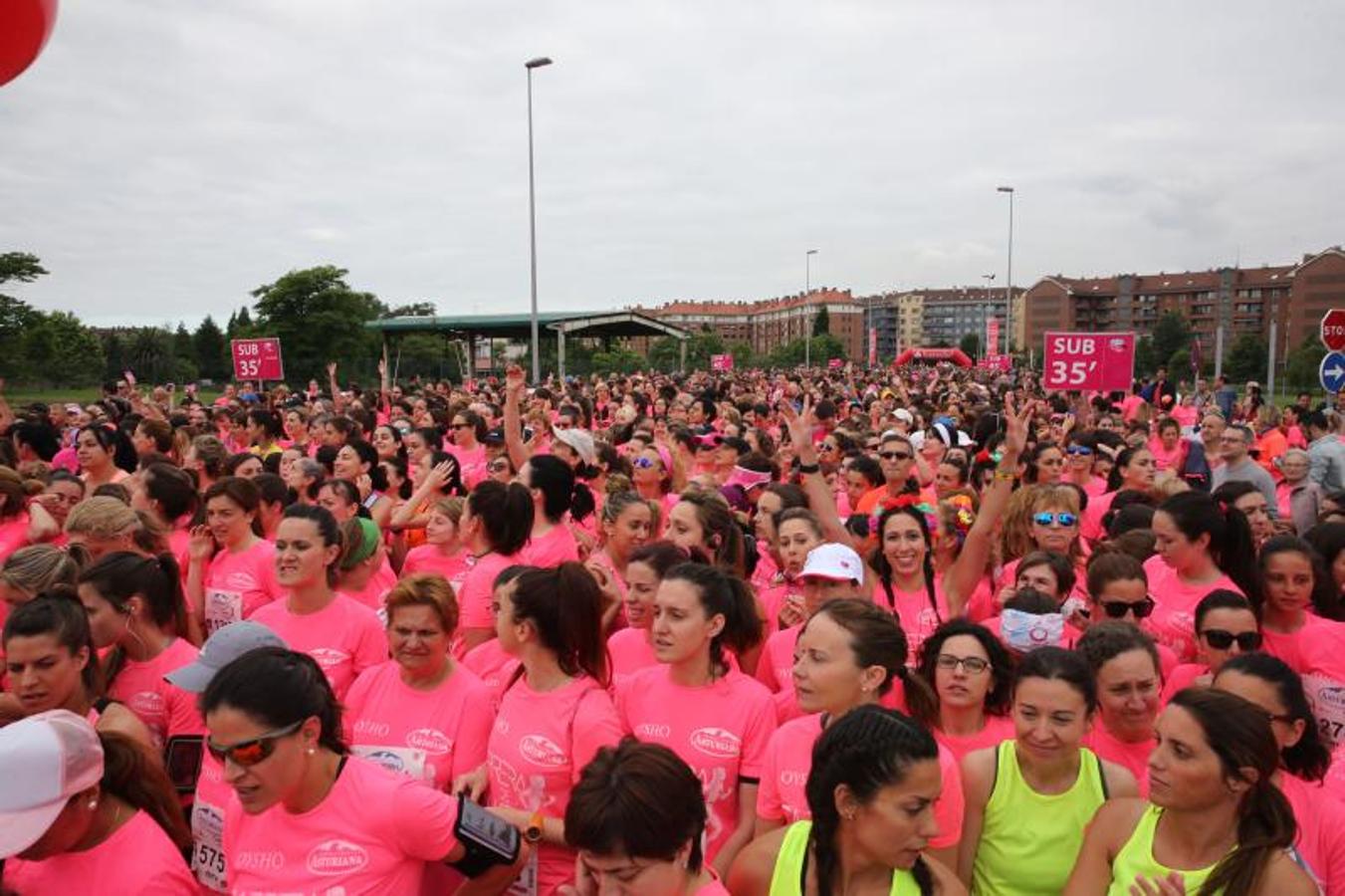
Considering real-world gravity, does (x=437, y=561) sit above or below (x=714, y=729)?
above

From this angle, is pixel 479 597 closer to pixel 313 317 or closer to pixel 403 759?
pixel 403 759

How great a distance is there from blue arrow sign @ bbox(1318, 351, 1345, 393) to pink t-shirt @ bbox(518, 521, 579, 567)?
1177 cm

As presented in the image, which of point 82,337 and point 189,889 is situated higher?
point 82,337

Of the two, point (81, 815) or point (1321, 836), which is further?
point (1321, 836)

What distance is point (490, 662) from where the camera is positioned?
4.11 m

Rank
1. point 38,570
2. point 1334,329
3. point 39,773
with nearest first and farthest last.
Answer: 1. point 39,773
2. point 38,570
3. point 1334,329

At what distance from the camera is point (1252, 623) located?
12.3 feet

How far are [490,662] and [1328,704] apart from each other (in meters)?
3.70

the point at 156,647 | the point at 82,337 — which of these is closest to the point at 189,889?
the point at 156,647

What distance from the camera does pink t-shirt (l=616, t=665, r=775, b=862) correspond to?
127 inches

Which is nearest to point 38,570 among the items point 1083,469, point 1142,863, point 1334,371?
point 1142,863

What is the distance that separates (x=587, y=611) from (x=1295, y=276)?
120676 millimetres

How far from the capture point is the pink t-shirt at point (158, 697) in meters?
3.49

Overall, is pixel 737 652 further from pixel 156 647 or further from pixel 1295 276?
pixel 1295 276
